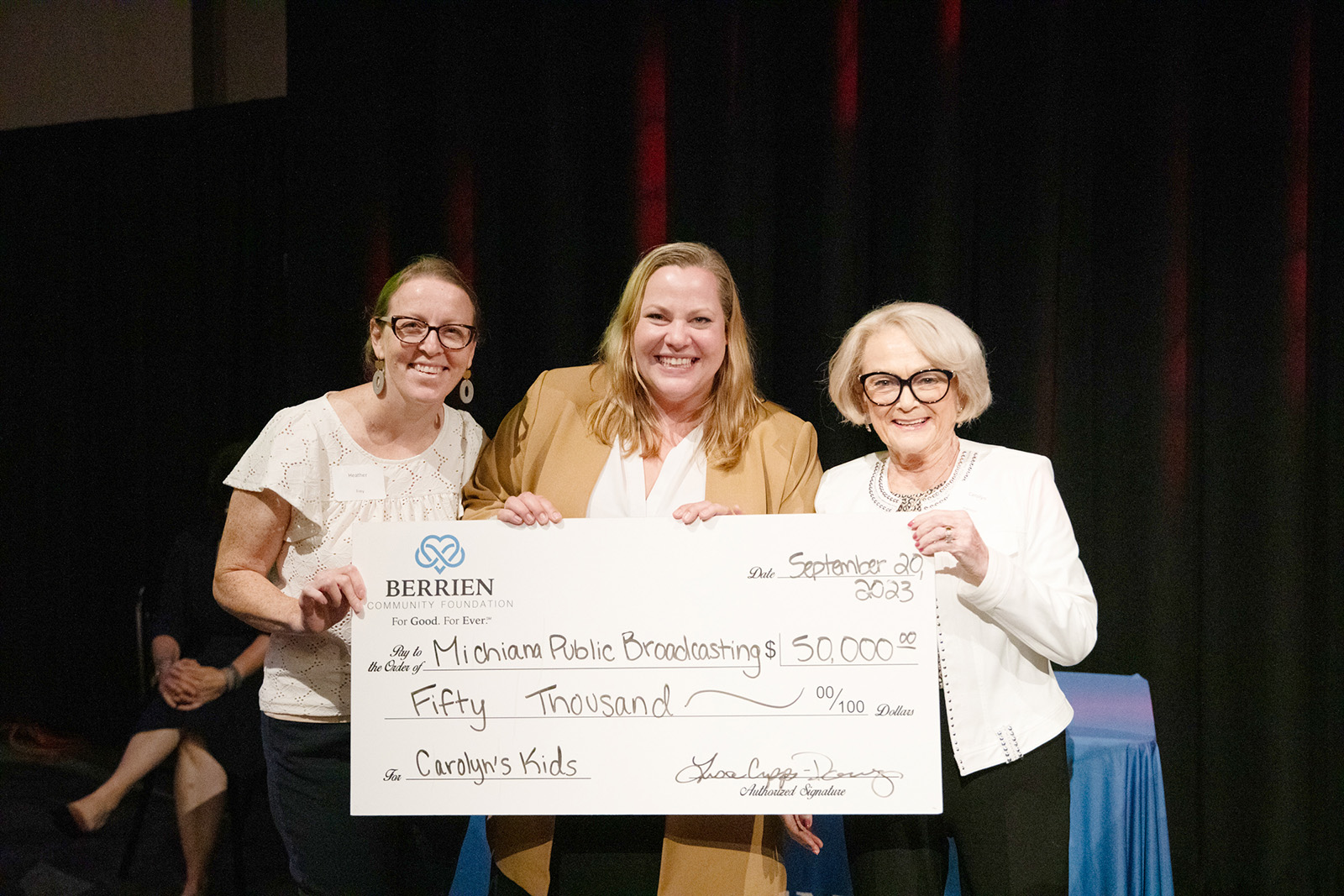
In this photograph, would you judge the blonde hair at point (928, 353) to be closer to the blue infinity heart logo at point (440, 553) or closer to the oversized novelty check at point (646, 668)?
the oversized novelty check at point (646, 668)

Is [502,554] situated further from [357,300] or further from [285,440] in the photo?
[357,300]

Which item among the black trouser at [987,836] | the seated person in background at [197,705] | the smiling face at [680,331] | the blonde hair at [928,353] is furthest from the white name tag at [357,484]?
the seated person in background at [197,705]

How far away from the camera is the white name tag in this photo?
5.39 feet

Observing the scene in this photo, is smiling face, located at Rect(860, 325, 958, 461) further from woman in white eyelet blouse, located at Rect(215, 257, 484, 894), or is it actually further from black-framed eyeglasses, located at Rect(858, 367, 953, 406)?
woman in white eyelet blouse, located at Rect(215, 257, 484, 894)

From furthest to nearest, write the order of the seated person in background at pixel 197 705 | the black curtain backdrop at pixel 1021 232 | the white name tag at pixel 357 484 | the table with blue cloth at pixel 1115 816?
1. the seated person in background at pixel 197 705
2. the black curtain backdrop at pixel 1021 232
3. the table with blue cloth at pixel 1115 816
4. the white name tag at pixel 357 484

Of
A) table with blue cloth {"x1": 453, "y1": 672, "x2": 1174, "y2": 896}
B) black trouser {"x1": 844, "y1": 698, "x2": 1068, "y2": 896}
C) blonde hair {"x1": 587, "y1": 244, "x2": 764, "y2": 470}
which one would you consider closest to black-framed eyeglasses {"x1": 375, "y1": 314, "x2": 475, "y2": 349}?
blonde hair {"x1": 587, "y1": 244, "x2": 764, "y2": 470}

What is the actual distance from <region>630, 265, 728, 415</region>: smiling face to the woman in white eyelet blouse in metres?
0.35

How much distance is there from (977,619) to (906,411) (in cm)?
39

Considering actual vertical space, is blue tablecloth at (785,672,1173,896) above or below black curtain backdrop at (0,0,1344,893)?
below

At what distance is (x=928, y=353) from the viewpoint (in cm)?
157

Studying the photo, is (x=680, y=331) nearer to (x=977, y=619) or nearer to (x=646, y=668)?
(x=646, y=668)

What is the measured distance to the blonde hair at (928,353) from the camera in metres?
1.57
